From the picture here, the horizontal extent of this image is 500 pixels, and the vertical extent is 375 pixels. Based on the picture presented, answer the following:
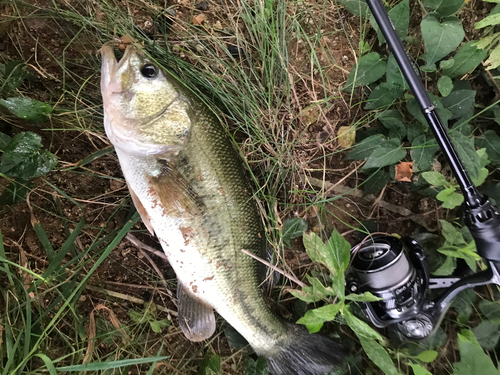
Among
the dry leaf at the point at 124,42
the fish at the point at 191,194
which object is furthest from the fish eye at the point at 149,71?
the dry leaf at the point at 124,42

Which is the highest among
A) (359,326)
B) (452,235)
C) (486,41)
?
(486,41)

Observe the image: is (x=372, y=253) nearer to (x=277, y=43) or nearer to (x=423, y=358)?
(x=423, y=358)

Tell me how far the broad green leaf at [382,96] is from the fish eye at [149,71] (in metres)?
1.11

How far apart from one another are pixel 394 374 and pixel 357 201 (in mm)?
914

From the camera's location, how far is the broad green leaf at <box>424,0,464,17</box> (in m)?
1.57

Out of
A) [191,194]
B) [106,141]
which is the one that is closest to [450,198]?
[191,194]

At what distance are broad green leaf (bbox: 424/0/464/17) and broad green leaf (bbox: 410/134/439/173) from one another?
1.99 ft

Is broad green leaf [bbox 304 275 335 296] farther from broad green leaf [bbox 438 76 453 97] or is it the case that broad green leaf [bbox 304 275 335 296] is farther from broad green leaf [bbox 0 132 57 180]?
broad green leaf [bbox 0 132 57 180]

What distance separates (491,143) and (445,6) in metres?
0.78

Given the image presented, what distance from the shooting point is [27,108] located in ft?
4.81

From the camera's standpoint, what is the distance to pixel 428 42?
154 centimetres

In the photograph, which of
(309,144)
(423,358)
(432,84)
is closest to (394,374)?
(423,358)

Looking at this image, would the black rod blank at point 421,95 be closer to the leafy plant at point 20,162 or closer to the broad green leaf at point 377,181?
the broad green leaf at point 377,181

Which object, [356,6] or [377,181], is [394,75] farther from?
[377,181]
